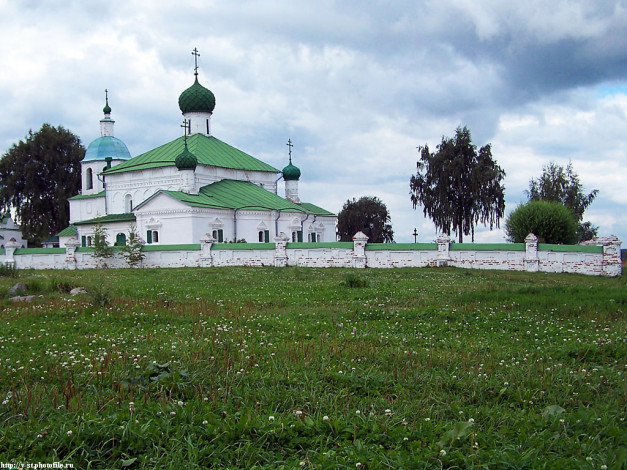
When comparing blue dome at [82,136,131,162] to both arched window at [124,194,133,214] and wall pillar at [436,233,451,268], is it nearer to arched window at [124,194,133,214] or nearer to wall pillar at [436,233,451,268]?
arched window at [124,194,133,214]

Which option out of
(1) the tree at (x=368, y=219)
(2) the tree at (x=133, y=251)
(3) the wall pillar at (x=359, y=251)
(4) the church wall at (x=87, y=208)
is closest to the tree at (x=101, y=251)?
(2) the tree at (x=133, y=251)

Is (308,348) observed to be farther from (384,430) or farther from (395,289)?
(395,289)

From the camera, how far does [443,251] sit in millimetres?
25188

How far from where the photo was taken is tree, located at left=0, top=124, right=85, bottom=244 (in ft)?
160

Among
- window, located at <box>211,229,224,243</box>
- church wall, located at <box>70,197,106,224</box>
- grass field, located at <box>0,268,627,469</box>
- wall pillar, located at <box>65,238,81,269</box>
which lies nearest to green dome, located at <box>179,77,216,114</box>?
church wall, located at <box>70,197,106,224</box>

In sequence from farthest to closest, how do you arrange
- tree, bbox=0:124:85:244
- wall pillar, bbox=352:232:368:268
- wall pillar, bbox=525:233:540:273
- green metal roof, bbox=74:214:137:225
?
tree, bbox=0:124:85:244 < green metal roof, bbox=74:214:137:225 < wall pillar, bbox=352:232:368:268 < wall pillar, bbox=525:233:540:273

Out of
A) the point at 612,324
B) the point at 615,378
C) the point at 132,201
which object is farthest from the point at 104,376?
the point at 132,201

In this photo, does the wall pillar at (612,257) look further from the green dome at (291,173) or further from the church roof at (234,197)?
the green dome at (291,173)

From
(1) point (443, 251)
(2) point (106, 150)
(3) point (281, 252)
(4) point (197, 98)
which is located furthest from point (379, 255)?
(2) point (106, 150)

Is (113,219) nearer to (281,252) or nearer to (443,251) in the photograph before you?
(281,252)

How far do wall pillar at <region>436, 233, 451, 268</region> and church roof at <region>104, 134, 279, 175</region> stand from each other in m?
18.4

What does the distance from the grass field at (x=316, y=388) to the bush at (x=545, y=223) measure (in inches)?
740

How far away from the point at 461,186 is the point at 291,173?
499 inches

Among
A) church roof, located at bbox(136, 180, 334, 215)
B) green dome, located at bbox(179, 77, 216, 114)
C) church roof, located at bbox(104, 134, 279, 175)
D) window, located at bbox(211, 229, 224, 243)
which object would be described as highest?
green dome, located at bbox(179, 77, 216, 114)
